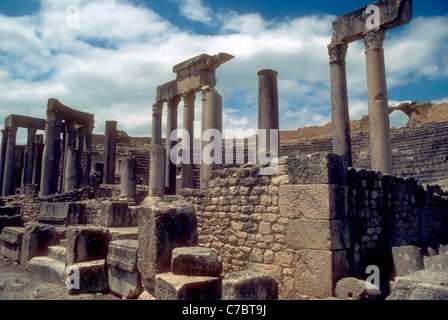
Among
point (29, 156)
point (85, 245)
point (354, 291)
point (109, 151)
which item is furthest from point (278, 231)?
point (29, 156)

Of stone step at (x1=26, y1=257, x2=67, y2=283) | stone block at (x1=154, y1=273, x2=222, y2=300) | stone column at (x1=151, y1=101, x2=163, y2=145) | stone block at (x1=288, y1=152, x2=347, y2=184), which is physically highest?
stone column at (x1=151, y1=101, x2=163, y2=145)

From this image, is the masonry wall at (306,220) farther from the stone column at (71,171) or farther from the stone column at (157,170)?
the stone column at (71,171)

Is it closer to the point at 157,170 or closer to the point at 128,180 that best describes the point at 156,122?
the point at 157,170

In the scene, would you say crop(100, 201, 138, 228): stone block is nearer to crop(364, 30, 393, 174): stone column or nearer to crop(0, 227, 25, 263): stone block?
crop(0, 227, 25, 263): stone block

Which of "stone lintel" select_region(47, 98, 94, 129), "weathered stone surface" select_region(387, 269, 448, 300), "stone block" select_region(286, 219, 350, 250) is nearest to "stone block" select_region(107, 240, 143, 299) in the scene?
"stone block" select_region(286, 219, 350, 250)

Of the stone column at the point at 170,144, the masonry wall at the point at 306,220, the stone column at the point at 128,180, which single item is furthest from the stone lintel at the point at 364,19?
the stone column at the point at 128,180

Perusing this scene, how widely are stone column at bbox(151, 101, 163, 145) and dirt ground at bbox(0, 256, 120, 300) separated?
9.68 m

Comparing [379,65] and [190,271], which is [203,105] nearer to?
[379,65]

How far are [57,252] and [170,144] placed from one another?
883cm

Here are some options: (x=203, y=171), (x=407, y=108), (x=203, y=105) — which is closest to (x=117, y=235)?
(x=203, y=171)

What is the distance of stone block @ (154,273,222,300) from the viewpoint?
3.69m

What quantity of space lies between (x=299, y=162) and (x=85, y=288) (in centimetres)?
417

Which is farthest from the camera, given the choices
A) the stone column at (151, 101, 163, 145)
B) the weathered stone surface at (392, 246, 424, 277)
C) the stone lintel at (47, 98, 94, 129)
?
the stone lintel at (47, 98, 94, 129)

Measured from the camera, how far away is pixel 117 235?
22.9 feet
